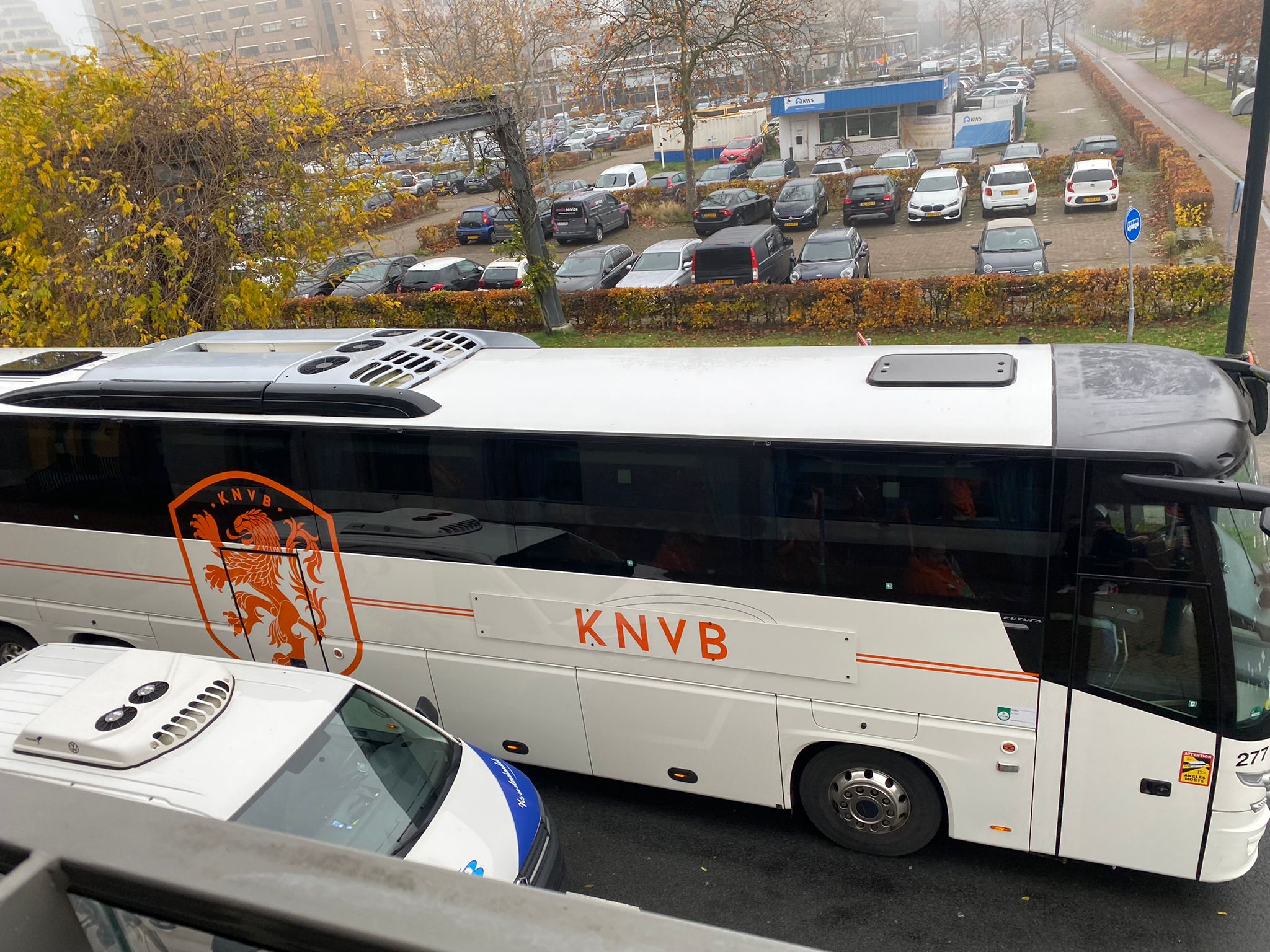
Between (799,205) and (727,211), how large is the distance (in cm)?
234

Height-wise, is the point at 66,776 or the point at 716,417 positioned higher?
the point at 716,417

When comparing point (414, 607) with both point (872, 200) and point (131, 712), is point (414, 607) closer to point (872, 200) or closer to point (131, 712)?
point (131, 712)

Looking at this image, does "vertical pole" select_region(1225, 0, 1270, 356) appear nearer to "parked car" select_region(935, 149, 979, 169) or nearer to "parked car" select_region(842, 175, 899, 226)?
"parked car" select_region(842, 175, 899, 226)

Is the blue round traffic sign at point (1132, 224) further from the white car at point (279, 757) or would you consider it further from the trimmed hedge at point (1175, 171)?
the trimmed hedge at point (1175, 171)

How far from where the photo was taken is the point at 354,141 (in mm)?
14172

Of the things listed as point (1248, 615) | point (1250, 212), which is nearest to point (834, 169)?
point (1250, 212)

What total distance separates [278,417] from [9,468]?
2.98 metres

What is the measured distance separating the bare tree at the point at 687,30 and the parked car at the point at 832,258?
1076 centimetres

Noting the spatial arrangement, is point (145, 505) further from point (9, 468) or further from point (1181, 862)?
point (1181, 862)

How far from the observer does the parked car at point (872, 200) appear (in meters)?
28.6

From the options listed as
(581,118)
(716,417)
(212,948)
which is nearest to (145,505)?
(716,417)

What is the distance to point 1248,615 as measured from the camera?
4.75 meters

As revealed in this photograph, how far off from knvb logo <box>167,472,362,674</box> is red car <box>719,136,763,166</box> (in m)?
38.9

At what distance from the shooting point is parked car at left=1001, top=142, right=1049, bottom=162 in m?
32.5
